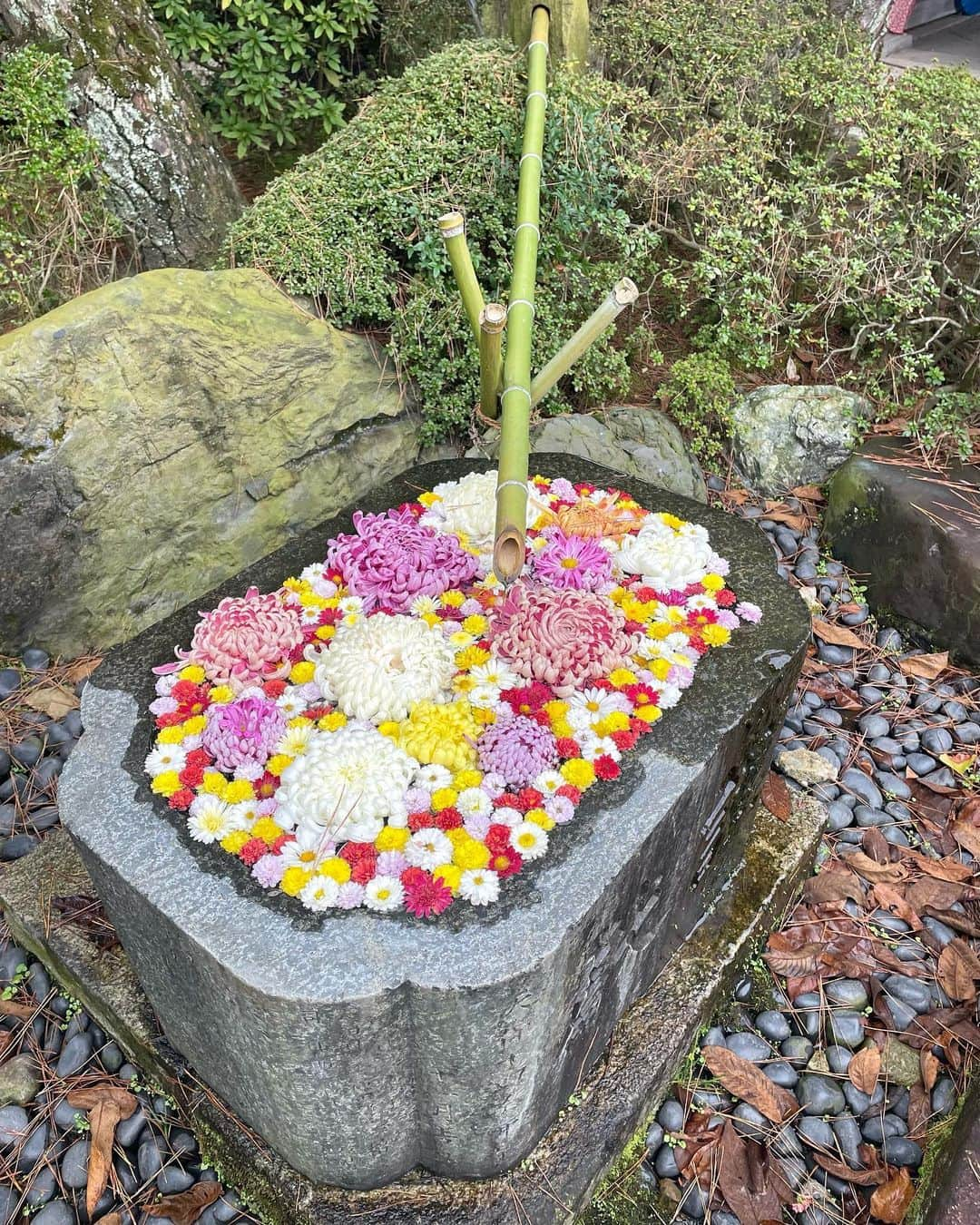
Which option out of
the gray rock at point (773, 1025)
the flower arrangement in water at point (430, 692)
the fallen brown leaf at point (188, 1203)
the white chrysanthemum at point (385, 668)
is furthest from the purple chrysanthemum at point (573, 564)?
the fallen brown leaf at point (188, 1203)

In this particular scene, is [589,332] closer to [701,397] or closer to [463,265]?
[463,265]

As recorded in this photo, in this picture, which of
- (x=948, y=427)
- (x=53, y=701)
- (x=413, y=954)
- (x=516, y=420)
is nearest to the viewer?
(x=413, y=954)

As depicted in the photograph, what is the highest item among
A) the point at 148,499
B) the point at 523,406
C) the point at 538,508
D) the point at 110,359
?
the point at 523,406

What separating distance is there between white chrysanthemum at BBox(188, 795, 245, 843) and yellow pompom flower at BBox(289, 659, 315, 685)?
0.33m

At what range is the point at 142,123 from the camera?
3.05 meters

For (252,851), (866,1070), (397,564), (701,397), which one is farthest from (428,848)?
(701,397)

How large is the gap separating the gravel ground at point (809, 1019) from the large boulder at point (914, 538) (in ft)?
0.84

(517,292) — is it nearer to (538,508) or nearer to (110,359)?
(538,508)

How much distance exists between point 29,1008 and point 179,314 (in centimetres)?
199

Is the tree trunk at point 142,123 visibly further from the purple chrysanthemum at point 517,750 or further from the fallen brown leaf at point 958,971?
the fallen brown leaf at point 958,971

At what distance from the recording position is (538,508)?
2.22 m

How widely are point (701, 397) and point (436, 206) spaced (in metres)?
1.27

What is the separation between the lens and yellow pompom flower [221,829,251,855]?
1.47m

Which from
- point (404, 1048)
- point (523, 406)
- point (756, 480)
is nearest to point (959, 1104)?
point (404, 1048)
